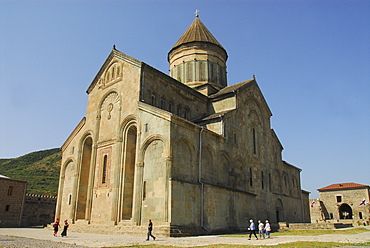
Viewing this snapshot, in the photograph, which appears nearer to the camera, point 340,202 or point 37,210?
point 37,210

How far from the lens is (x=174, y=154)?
1886 cm

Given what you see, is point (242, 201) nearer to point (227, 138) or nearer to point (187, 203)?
point (227, 138)

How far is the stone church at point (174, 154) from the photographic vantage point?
1884cm

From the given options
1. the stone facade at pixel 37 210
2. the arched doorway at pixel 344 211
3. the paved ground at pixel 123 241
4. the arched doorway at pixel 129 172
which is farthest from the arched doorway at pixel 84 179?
the arched doorway at pixel 344 211

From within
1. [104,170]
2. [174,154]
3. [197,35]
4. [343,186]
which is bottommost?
[104,170]

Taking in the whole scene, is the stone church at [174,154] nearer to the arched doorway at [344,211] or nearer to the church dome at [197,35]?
the church dome at [197,35]

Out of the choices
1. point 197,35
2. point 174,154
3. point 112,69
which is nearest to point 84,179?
point 112,69

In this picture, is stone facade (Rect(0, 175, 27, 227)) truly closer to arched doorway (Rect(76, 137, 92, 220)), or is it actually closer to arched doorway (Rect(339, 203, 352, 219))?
arched doorway (Rect(76, 137, 92, 220))

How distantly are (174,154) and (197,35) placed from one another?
61.9ft

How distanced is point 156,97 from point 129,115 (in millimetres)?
2761

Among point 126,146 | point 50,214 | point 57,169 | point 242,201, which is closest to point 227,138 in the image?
point 242,201

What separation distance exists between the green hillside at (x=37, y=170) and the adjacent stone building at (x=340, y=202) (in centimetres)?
4667

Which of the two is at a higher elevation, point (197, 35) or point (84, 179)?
point (197, 35)

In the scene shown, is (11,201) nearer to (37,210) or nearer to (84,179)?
(37,210)
